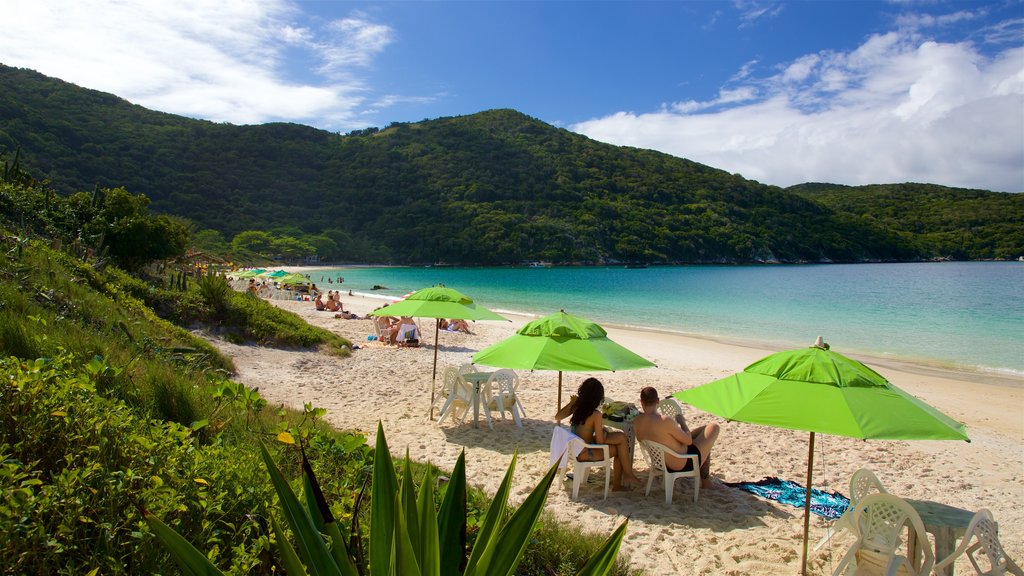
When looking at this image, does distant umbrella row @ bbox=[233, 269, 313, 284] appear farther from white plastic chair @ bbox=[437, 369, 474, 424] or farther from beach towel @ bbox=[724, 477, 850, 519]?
beach towel @ bbox=[724, 477, 850, 519]

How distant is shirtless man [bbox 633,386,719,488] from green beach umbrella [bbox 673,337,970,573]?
3.85 feet

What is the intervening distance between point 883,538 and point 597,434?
2418mm

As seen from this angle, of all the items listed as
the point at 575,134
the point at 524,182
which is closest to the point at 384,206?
the point at 524,182

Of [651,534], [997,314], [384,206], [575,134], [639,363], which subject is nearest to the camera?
[651,534]

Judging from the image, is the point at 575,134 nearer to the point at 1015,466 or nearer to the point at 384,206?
the point at 384,206

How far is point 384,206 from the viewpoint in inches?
3743

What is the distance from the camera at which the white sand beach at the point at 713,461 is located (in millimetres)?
4531

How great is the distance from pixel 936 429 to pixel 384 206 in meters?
95.7

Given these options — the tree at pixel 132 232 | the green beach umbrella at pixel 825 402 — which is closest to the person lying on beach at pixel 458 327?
the tree at pixel 132 232

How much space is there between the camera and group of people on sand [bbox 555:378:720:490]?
5348mm

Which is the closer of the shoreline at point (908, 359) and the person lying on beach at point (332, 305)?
the shoreline at point (908, 359)

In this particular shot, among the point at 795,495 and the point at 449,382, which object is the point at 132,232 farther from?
the point at 795,495

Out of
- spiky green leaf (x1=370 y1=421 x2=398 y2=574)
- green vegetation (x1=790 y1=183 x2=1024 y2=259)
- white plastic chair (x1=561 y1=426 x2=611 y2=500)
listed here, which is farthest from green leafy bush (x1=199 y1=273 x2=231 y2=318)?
green vegetation (x1=790 y1=183 x2=1024 y2=259)

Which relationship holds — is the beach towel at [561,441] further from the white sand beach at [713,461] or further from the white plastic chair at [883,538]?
the white plastic chair at [883,538]
